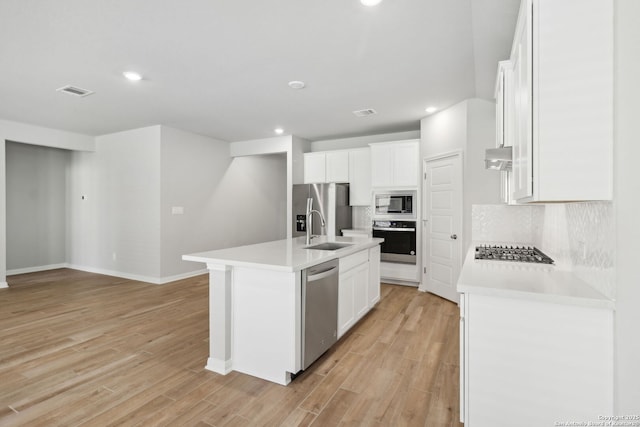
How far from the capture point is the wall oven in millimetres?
4918

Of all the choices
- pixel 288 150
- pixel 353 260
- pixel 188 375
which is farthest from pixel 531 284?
pixel 288 150

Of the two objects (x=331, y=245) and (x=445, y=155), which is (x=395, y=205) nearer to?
(x=445, y=155)

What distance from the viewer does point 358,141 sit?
237 inches

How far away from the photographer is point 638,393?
39.1 inches

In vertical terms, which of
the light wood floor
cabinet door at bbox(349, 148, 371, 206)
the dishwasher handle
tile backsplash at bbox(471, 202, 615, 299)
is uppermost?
cabinet door at bbox(349, 148, 371, 206)

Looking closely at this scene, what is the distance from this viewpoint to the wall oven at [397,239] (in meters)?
4.92

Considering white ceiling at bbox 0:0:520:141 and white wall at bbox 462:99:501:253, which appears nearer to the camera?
white ceiling at bbox 0:0:520:141

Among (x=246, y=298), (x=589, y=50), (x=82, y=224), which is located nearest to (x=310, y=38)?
(x=589, y=50)

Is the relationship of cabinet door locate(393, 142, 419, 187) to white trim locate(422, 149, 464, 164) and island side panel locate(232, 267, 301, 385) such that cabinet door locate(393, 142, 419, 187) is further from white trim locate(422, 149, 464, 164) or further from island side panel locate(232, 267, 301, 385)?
island side panel locate(232, 267, 301, 385)

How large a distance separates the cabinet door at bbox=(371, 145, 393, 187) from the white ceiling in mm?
743

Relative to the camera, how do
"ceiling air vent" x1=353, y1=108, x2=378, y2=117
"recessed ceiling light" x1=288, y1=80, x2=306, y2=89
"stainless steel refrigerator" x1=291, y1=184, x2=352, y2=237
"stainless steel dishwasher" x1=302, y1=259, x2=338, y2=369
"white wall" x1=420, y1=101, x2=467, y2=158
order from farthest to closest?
"stainless steel refrigerator" x1=291, y1=184, x2=352, y2=237 → "ceiling air vent" x1=353, y1=108, x2=378, y2=117 → "white wall" x1=420, y1=101, x2=467, y2=158 → "recessed ceiling light" x1=288, y1=80, x2=306, y2=89 → "stainless steel dishwasher" x1=302, y1=259, x2=338, y2=369

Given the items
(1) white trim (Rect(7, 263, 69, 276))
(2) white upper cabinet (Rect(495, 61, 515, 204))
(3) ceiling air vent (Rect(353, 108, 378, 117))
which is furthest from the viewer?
(1) white trim (Rect(7, 263, 69, 276))

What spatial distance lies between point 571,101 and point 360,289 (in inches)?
100

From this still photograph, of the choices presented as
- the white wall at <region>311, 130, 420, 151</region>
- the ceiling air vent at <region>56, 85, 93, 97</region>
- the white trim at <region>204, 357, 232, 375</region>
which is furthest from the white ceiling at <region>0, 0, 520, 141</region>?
the white trim at <region>204, 357, 232, 375</region>
